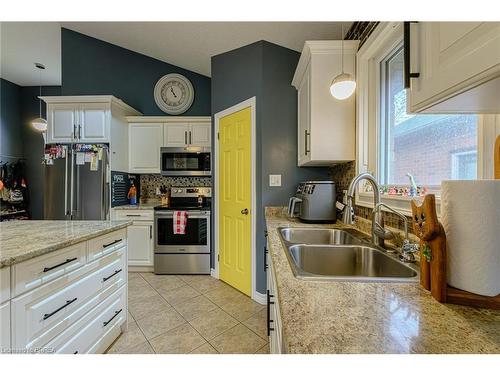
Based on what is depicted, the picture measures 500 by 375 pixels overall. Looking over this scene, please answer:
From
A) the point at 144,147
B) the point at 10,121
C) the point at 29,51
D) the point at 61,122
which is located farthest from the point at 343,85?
the point at 10,121

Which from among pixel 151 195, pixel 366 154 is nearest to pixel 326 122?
Answer: pixel 366 154

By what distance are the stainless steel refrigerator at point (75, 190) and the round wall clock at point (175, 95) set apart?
130cm

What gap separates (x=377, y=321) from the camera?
58 centimetres

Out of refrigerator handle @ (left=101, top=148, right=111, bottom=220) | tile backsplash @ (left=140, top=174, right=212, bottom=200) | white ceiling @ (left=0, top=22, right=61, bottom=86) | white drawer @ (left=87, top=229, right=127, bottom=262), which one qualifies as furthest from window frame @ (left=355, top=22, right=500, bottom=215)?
white ceiling @ (left=0, top=22, right=61, bottom=86)

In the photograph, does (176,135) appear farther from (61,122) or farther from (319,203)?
(319,203)

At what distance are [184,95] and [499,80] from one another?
395 cm

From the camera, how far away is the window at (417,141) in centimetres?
106

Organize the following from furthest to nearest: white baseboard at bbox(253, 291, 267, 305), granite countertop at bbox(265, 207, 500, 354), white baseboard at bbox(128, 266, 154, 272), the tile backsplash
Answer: the tile backsplash, white baseboard at bbox(128, 266, 154, 272), white baseboard at bbox(253, 291, 267, 305), granite countertop at bbox(265, 207, 500, 354)

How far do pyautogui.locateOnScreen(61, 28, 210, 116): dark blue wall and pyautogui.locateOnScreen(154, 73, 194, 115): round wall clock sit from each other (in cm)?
8

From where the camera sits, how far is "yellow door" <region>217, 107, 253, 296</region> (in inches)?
103

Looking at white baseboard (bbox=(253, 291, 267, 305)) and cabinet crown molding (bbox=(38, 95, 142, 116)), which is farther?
cabinet crown molding (bbox=(38, 95, 142, 116))

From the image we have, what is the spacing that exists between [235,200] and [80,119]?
2.32m

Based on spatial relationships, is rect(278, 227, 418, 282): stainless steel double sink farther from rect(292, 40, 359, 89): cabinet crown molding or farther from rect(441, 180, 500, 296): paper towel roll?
rect(292, 40, 359, 89): cabinet crown molding
